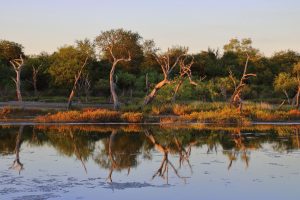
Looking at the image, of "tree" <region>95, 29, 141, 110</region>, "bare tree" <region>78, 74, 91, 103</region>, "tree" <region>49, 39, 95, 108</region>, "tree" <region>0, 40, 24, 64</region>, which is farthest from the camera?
"tree" <region>95, 29, 141, 110</region>

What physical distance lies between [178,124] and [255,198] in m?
19.9

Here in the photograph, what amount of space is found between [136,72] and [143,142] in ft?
→ 169

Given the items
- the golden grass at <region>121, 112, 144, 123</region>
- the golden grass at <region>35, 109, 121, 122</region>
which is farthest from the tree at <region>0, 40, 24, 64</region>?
the golden grass at <region>121, 112, 144, 123</region>

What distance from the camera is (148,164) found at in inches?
629

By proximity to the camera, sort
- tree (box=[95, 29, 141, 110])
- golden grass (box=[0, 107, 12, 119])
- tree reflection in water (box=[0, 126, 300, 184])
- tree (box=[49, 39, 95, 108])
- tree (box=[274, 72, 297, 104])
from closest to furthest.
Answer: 1. tree reflection in water (box=[0, 126, 300, 184])
2. golden grass (box=[0, 107, 12, 119])
3. tree (box=[274, 72, 297, 104])
4. tree (box=[49, 39, 95, 108])
5. tree (box=[95, 29, 141, 110])

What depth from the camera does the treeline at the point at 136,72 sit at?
5156 centimetres

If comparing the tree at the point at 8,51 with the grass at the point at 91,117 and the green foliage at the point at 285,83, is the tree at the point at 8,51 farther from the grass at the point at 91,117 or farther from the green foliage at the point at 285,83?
the grass at the point at 91,117

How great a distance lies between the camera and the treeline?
51562 mm

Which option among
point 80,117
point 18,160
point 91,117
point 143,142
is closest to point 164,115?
point 91,117

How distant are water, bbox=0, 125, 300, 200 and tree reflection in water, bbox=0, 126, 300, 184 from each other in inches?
1.2

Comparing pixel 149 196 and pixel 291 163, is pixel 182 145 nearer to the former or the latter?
pixel 291 163

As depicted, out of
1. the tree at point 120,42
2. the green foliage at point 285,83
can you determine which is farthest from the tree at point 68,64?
the green foliage at point 285,83

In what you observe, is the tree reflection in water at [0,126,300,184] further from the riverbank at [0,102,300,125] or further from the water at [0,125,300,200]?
the riverbank at [0,102,300,125]

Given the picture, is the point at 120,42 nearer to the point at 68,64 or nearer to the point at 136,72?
the point at 136,72
